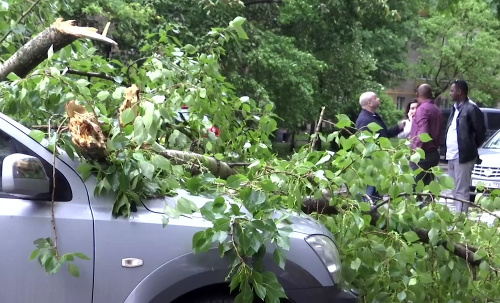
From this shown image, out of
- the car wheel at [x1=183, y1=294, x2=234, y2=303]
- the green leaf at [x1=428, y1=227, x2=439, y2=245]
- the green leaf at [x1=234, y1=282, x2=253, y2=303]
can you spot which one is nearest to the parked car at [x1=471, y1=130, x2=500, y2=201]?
the green leaf at [x1=428, y1=227, x2=439, y2=245]

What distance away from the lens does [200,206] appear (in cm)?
337

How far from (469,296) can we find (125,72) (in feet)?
10.3

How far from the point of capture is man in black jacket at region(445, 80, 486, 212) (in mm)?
8422

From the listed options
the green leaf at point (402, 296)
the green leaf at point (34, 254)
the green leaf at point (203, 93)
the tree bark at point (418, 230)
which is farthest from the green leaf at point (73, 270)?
the green leaf at point (203, 93)

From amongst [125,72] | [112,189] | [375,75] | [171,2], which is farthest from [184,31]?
[375,75]

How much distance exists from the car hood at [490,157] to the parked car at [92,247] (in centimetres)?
965

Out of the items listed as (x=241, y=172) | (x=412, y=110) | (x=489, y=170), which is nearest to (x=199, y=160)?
(x=241, y=172)

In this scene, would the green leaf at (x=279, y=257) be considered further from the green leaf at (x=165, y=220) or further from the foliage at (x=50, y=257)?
the foliage at (x=50, y=257)

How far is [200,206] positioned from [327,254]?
2.33 feet

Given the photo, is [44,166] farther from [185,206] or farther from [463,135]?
[463,135]

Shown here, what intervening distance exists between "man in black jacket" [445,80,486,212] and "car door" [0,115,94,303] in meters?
6.16

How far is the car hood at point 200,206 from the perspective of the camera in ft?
10.9

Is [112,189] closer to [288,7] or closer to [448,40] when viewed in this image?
[288,7]

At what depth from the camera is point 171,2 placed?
13.9 m
